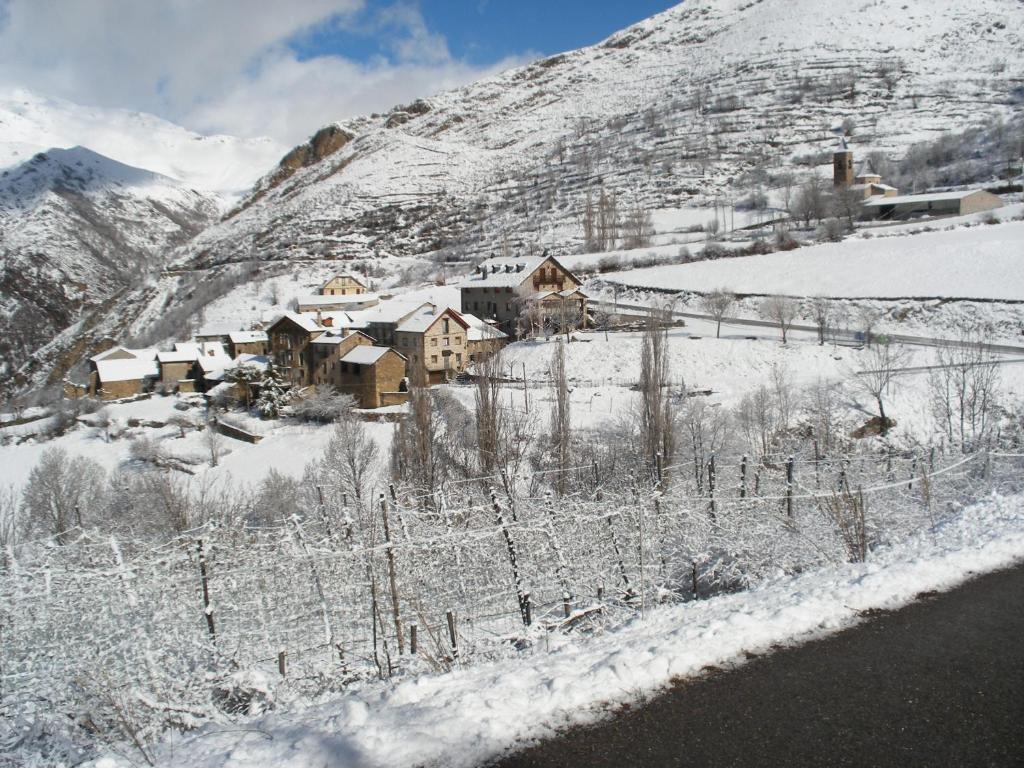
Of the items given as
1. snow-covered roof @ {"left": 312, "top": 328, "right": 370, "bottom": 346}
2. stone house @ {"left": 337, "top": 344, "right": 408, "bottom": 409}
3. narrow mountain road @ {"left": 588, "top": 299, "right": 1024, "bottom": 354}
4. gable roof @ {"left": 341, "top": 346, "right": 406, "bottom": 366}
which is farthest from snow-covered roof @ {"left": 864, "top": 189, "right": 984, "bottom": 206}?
snow-covered roof @ {"left": 312, "top": 328, "right": 370, "bottom": 346}

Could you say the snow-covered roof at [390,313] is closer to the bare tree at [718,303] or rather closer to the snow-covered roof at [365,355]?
the snow-covered roof at [365,355]

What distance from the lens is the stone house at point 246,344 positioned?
53.3m

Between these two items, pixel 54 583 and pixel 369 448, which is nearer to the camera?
pixel 54 583

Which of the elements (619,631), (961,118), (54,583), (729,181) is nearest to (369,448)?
(54,583)

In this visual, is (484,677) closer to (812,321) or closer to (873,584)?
(873,584)

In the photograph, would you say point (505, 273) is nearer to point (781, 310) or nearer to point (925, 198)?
point (781, 310)

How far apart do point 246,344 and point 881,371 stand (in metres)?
43.9

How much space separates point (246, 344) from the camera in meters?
53.7

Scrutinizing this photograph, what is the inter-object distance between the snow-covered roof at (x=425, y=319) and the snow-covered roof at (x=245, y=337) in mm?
15896

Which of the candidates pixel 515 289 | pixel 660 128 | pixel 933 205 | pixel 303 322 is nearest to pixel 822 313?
pixel 515 289

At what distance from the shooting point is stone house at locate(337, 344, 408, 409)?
39.8 meters

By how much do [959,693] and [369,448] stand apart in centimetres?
2650

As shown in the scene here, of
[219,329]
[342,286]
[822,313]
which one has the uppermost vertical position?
[342,286]

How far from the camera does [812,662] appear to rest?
530 cm
